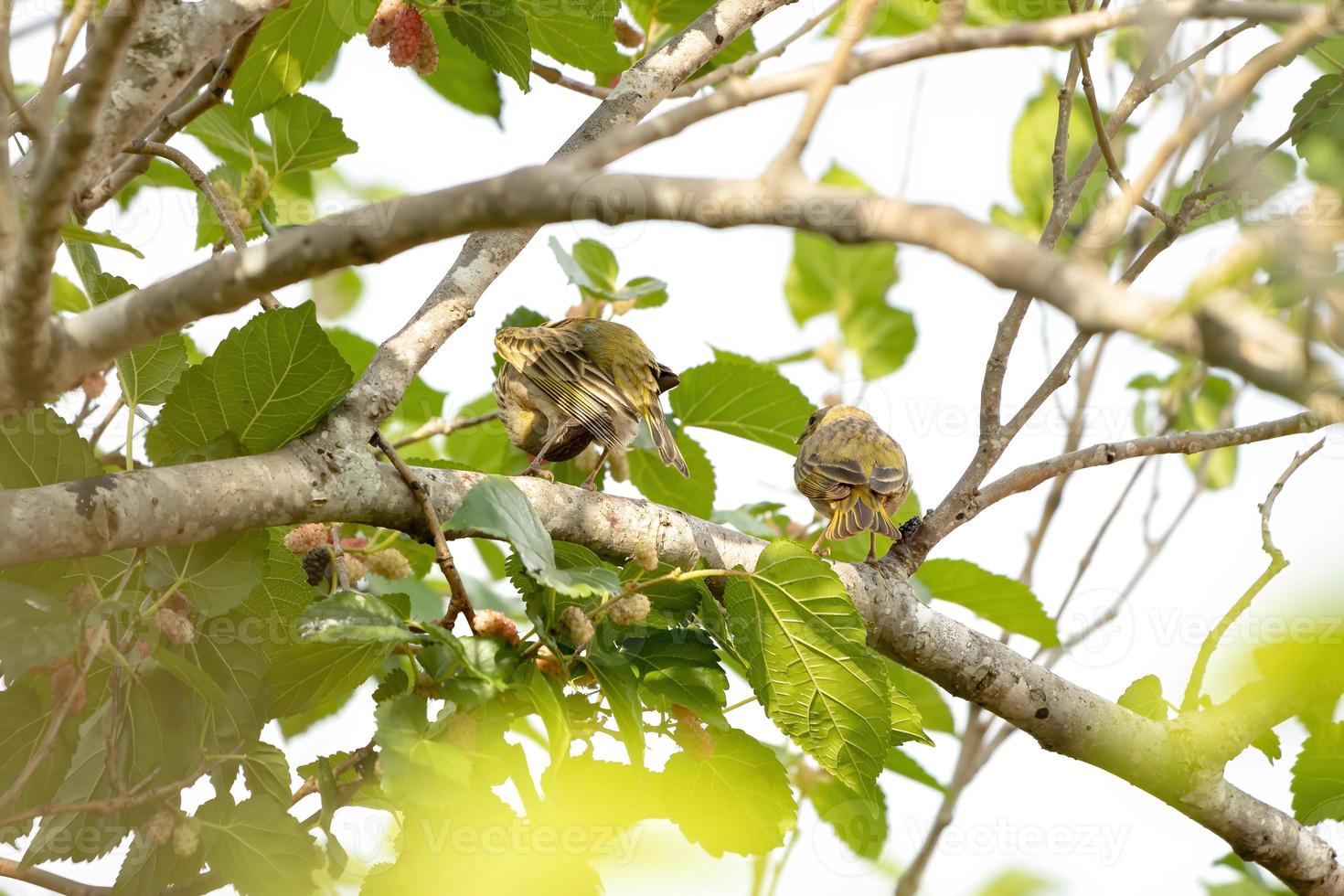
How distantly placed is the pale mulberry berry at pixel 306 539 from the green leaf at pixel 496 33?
1.64m

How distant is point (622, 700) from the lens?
270 cm

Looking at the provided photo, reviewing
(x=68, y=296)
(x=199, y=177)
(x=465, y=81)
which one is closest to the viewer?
(x=199, y=177)

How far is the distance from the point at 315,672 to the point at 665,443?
79.9 inches

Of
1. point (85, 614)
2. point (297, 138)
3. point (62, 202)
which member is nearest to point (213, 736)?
point (85, 614)

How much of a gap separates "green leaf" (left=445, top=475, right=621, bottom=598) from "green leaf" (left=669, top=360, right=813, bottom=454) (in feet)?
6.33

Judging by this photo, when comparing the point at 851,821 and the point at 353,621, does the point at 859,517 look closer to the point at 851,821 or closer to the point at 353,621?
the point at 851,821

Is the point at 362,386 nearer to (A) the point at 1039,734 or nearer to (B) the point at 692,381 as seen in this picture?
(B) the point at 692,381

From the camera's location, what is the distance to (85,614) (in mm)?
2428

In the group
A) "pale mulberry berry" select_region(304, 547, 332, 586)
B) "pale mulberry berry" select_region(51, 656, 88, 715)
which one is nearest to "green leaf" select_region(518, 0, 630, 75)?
"pale mulberry berry" select_region(304, 547, 332, 586)

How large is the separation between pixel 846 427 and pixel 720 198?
438 cm

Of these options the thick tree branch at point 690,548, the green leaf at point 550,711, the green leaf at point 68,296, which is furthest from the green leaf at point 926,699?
the green leaf at point 68,296

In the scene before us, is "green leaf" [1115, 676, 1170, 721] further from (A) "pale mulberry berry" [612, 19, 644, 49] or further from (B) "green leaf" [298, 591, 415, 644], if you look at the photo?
(A) "pale mulberry berry" [612, 19, 644, 49]

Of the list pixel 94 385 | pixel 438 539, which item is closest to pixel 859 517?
pixel 438 539

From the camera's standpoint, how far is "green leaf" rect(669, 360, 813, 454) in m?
4.38
